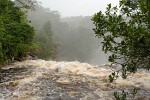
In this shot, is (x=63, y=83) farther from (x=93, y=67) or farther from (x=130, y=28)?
(x=130, y=28)

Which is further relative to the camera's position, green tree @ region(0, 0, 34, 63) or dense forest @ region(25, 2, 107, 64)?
dense forest @ region(25, 2, 107, 64)

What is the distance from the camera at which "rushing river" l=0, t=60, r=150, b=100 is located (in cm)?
1198

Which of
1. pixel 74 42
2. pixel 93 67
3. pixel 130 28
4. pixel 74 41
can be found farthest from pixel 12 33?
pixel 74 41

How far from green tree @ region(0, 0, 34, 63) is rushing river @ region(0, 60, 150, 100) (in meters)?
1.19

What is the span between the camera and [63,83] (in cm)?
1369

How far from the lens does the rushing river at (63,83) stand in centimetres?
1198

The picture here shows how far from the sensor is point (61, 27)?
218ft

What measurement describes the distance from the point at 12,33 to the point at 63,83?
590 cm

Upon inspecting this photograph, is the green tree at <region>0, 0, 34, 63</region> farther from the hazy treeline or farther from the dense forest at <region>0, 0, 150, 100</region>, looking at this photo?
the hazy treeline

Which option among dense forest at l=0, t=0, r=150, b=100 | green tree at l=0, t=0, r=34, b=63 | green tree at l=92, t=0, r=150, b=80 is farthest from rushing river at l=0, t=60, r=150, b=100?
green tree at l=92, t=0, r=150, b=80

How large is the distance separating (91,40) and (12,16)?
147 ft

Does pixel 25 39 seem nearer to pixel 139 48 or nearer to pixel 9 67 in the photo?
pixel 9 67

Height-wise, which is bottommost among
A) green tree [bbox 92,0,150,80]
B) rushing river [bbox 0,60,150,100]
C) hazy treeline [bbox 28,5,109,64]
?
rushing river [bbox 0,60,150,100]

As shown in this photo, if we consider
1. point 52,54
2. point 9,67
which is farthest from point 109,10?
point 52,54
